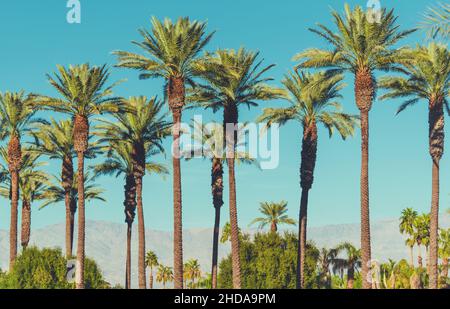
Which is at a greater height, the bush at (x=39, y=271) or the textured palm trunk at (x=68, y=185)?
the textured palm trunk at (x=68, y=185)

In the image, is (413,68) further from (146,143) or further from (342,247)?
(342,247)

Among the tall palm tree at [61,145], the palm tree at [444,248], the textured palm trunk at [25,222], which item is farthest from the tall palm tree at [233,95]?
the palm tree at [444,248]

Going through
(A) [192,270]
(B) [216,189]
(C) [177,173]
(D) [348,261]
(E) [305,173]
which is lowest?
(A) [192,270]

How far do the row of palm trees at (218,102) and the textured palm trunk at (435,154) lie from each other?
72mm

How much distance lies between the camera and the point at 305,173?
60.2m

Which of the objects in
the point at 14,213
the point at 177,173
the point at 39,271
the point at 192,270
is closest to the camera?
the point at 177,173

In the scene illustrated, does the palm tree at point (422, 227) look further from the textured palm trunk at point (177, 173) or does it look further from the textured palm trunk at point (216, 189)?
the textured palm trunk at point (177, 173)

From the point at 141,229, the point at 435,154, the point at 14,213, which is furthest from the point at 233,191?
the point at 14,213

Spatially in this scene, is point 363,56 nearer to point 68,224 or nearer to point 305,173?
point 305,173

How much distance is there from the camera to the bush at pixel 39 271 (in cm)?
5859

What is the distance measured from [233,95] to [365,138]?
949cm

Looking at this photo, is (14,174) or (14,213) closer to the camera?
(14,213)

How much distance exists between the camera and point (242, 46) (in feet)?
185

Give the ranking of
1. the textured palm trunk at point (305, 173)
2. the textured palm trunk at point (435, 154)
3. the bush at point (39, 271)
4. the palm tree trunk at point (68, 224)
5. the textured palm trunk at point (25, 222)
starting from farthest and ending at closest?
the textured palm trunk at point (25, 222)
the palm tree trunk at point (68, 224)
the textured palm trunk at point (305, 173)
the bush at point (39, 271)
the textured palm trunk at point (435, 154)
